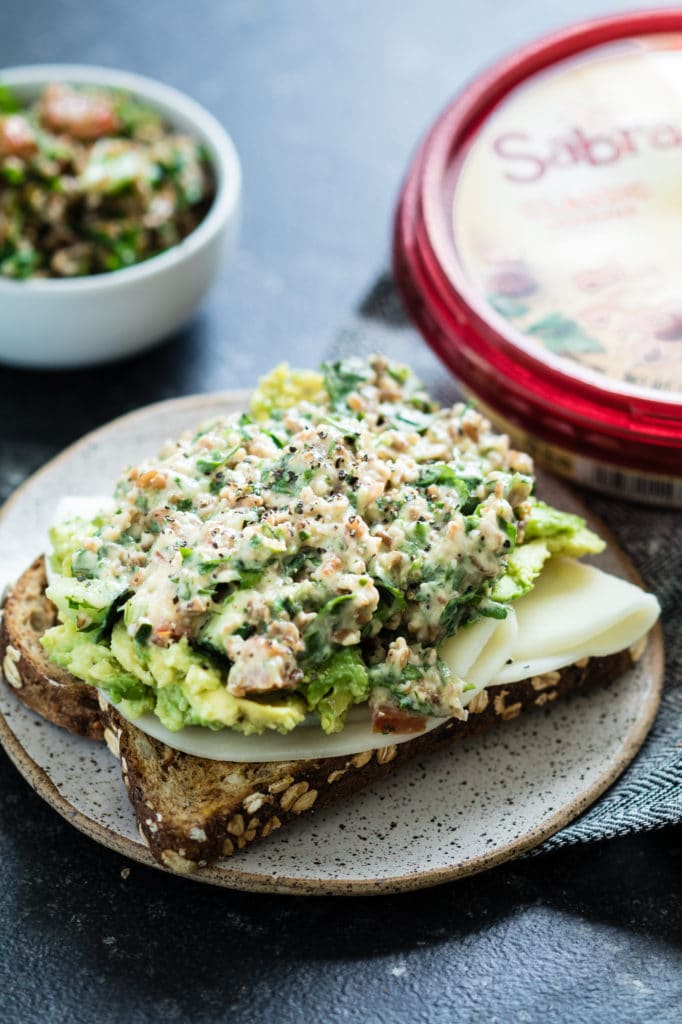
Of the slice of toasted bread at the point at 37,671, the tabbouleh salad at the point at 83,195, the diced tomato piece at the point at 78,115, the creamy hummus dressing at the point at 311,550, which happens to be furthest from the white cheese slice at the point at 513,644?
the diced tomato piece at the point at 78,115

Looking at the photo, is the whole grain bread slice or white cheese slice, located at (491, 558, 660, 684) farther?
white cheese slice, located at (491, 558, 660, 684)

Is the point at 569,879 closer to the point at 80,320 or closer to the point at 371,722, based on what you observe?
the point at 371,722

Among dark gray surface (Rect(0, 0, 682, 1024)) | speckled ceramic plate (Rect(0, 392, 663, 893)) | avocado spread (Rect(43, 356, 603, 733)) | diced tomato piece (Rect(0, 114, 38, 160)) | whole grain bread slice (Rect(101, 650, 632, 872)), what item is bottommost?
dark gray surface (Rect(0, 0, 682, 1024))

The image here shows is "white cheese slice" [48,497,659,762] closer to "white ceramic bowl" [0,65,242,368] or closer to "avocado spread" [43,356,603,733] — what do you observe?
"avocado spread" [43,356,603,733]

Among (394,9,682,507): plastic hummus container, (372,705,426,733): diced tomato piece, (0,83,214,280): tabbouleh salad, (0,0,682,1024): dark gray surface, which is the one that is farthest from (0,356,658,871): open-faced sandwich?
(0,83,214,280): tabbouleh salad

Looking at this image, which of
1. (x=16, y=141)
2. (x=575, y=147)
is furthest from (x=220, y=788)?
(x=575, y=147)

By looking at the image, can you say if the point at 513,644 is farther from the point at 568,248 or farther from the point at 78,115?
the point at 78,115

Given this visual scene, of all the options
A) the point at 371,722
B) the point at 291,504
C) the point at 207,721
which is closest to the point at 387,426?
the point at 291,504
